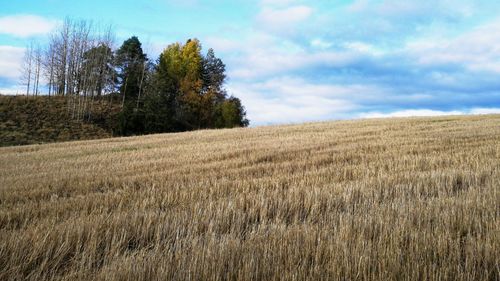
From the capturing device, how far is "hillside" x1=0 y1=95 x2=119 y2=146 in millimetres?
40906

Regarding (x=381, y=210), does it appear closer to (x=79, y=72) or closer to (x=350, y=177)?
(x=350, y=177)

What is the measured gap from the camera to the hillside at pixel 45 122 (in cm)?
4091

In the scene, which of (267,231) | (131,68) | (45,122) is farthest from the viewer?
(131,68)

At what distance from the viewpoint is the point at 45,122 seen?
4666 cm

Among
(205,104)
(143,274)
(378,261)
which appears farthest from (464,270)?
(205,104)

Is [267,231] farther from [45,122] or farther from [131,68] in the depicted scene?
[131,68]

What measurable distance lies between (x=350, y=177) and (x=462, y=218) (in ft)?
12.4

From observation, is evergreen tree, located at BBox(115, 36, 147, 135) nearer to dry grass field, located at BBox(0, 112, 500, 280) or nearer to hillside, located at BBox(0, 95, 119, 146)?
hillside, located at BBox(0, 95, 119, 146)

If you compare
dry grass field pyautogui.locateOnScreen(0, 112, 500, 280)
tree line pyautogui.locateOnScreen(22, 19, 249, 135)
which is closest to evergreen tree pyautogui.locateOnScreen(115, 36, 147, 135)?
tree line pyautogui.locateOnScreen(22, 19, 249, 135)

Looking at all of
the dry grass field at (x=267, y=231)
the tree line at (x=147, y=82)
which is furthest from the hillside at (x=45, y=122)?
the dry grass field at (x=267, y=231)

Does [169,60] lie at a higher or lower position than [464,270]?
higher

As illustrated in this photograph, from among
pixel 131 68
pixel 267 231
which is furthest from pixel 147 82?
pixel 267 231

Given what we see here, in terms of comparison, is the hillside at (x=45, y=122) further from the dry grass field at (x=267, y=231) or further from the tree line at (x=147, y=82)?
the dry grass field at (x=267, y=231)

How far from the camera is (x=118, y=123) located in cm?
4500
